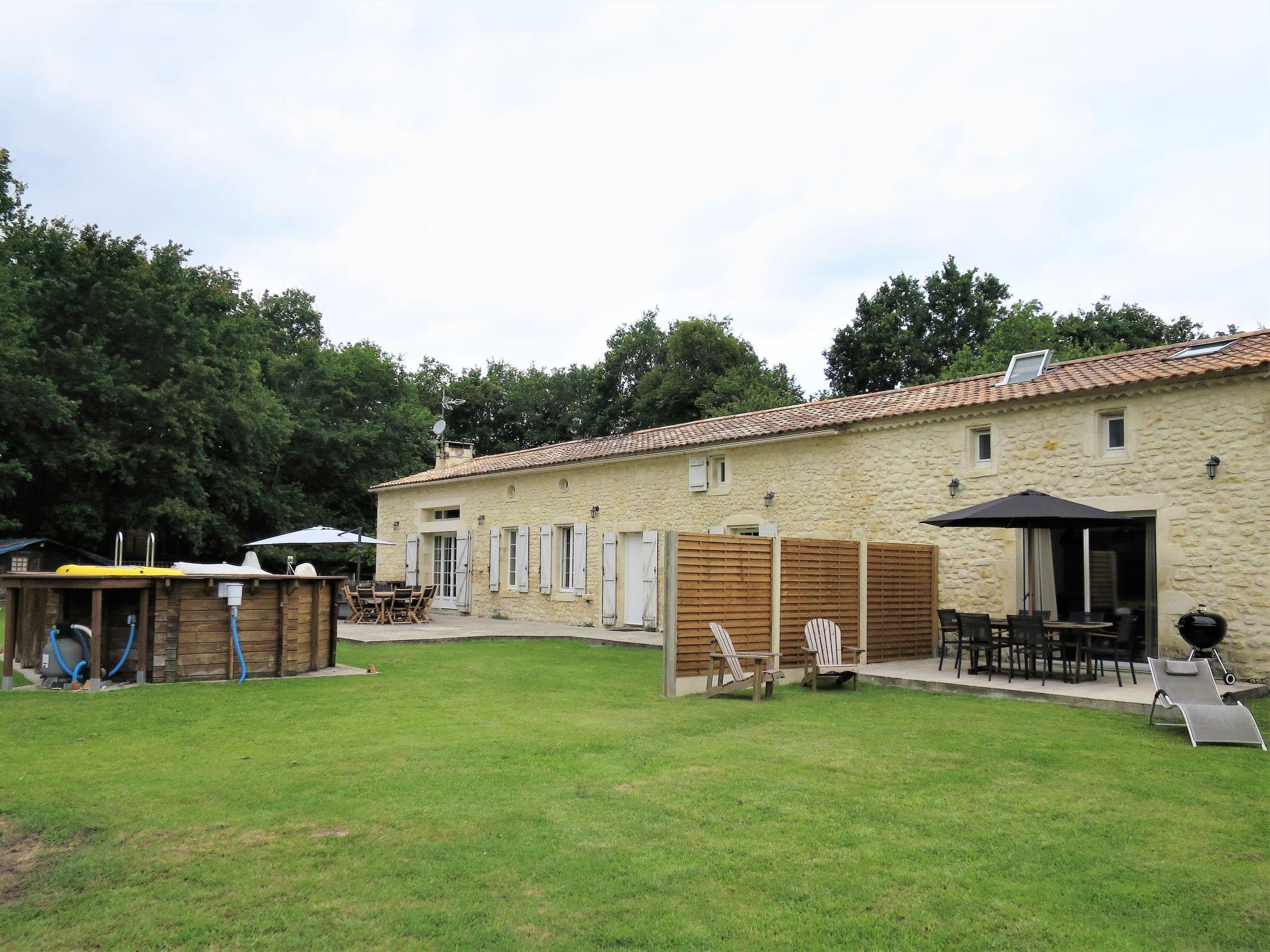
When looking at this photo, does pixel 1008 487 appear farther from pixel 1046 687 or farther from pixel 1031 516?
pixel 1046 687

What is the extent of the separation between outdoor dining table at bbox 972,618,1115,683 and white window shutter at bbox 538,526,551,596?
33.7 feet

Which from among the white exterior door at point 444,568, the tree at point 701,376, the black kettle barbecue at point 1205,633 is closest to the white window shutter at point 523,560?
the white exterior door at point 444,568

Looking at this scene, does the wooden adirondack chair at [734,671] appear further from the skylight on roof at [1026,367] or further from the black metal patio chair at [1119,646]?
the skylight on roof at [1026,367]

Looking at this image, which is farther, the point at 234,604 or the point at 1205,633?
the point at 1205,633

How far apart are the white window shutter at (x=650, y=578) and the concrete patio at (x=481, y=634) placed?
0.31 metres

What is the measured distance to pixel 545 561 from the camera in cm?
1862

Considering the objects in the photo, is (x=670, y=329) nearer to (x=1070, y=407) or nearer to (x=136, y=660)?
(x=1070, y=407)

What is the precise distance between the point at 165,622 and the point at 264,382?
84.6 ft

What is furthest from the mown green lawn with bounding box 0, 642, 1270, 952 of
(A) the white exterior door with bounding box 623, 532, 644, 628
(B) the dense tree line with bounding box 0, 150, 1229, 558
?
(B) the dense tree line with bounding box 0, 150, 1229, 558

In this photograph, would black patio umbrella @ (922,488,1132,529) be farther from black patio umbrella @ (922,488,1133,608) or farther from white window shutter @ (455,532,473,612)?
white window shutter @ (455,532,473,612)

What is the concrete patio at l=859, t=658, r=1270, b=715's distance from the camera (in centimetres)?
822

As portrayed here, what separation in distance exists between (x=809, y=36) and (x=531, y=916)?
8.74 metres

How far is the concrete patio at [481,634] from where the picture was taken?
556 inches

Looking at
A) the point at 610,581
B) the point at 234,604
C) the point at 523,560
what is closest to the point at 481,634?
the point at 610,581
